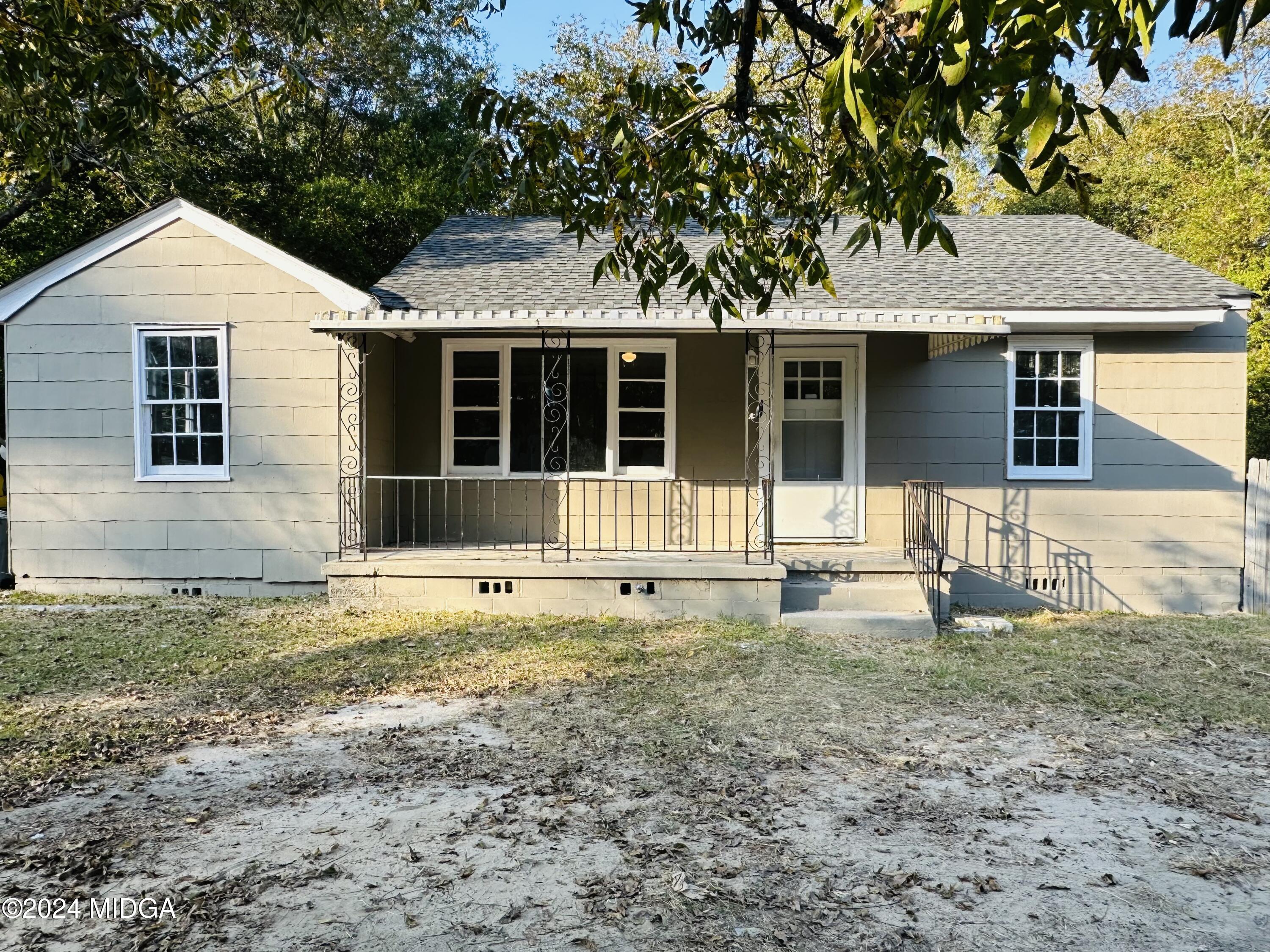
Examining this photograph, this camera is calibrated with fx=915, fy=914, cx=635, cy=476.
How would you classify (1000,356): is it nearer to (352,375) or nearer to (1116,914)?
(352,375)

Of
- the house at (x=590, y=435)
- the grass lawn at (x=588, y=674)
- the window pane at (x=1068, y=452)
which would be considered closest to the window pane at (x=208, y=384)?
the house at (x=590, y=435)

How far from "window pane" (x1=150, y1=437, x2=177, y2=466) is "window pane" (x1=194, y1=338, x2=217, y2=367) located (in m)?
0.81

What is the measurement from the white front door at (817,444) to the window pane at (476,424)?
3004 millimetres

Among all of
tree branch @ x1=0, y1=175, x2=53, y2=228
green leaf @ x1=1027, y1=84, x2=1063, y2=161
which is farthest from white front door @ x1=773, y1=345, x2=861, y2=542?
tree branch @ x1=0, y1=175, x2=53, y2=228

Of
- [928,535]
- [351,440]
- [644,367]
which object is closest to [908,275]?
[644,367]

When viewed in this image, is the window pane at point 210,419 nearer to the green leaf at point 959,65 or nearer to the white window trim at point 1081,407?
the white window trim at point 1081,407

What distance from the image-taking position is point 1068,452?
9.36 metres

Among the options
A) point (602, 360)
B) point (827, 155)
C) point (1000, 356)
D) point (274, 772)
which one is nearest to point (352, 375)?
point (602, 360)

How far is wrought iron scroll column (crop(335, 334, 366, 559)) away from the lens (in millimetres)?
8516

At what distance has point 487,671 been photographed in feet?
20.7

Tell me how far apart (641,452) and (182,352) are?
15.3 feet

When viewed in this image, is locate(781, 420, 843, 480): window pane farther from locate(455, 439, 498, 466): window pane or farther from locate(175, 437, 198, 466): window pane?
locate(175, 437, 198, 466): window pane

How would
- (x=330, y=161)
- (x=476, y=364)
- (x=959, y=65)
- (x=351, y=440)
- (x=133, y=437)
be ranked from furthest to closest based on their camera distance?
1. (x=330, y=161)
2. (x=476, y=364)
3. (x=133, y=437)
4. (x=351, y=440)
5. (x=959, y=65)

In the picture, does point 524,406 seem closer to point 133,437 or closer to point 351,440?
point 351,440
